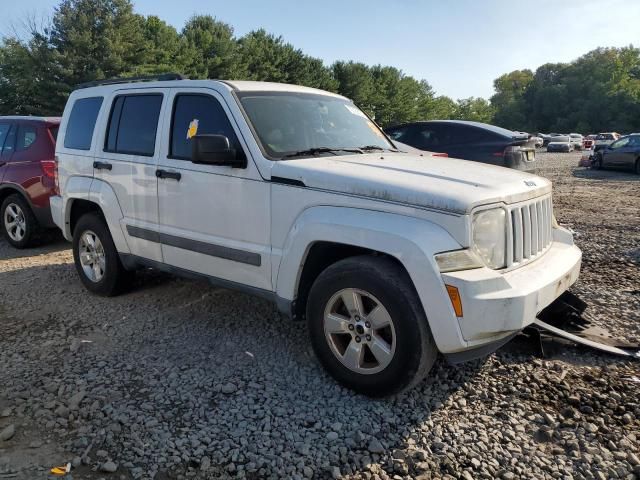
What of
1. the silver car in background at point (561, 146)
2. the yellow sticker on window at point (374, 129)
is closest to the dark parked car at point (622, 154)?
the yellow sticker on window at point (374, 129)

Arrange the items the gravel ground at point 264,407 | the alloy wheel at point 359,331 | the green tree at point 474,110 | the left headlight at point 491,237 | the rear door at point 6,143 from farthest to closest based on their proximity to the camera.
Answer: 1. the green tree at point 474,110
2. the rear door at point 6,143
3. the alloy wheel at point 359,331
4. the left headlight at point 491,237
5. the gravel ground at point 264,407

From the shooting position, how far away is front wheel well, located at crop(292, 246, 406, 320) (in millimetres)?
3385

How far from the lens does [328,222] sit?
3195 millimetres

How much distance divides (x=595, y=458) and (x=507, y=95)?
137 metres

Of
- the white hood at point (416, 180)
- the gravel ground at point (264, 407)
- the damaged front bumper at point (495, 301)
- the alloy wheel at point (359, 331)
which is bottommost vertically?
the gravel ground at point (264, 407)

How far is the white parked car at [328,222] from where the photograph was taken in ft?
9.40

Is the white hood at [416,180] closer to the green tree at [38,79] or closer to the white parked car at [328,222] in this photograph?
the white parked car at [328,222]

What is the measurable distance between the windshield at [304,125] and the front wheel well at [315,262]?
747 millimetres

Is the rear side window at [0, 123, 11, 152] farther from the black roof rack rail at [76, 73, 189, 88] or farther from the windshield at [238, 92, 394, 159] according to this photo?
the windshield at [238, 92, 394, 159]

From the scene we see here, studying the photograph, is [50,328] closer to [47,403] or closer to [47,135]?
[47,403]

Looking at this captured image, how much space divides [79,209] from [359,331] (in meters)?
3.71

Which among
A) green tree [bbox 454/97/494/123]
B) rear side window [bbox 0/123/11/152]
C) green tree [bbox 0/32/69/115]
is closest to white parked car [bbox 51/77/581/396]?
rear side window [bbox 0/123/11/152]

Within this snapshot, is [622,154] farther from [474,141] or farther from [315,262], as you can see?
[315,262]

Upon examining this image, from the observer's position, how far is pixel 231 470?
2.62m
